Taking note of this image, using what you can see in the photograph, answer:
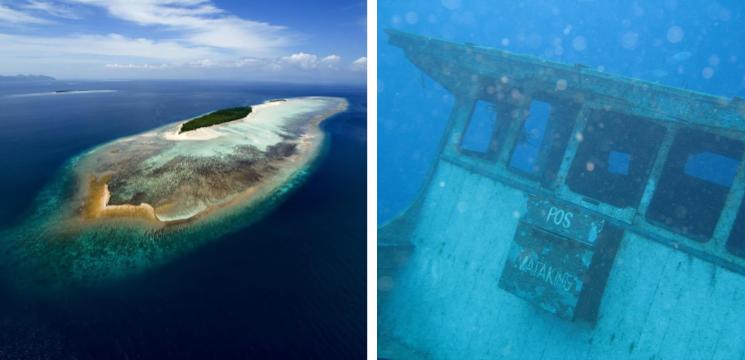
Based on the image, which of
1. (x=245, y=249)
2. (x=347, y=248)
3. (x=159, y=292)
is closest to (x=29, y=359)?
(x=159, y=292)

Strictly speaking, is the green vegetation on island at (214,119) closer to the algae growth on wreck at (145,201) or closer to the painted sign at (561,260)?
the algae growth on wreck at (145,201)

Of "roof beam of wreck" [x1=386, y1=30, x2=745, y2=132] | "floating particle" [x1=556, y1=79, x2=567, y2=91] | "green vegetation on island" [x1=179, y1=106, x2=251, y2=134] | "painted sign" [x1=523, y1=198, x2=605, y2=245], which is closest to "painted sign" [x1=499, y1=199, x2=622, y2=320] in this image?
"painted sign" [x1=523, y1=198, x2=605, y2=245]

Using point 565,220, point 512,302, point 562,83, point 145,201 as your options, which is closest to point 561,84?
point 562,83

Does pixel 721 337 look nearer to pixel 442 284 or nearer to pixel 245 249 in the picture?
pixel 442 284

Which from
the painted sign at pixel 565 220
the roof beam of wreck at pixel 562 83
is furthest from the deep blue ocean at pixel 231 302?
the roof beam of wreck at pixel 562 83

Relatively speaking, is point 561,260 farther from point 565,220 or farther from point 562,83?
point 562,83

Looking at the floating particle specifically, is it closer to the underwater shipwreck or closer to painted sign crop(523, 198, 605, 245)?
the underwater shipwreck
